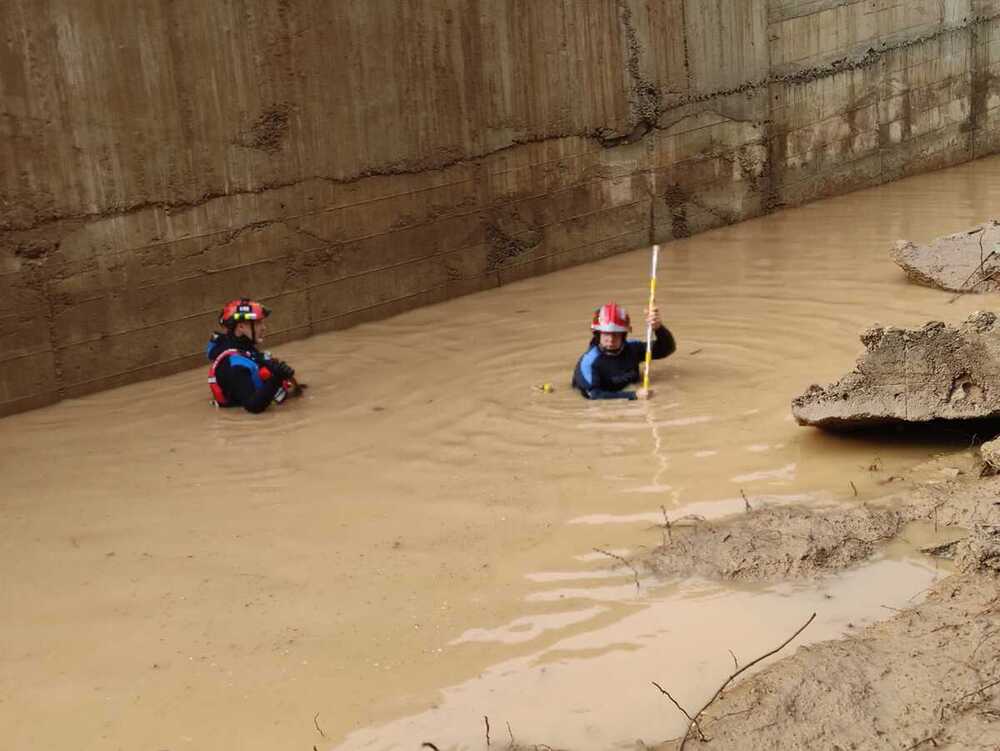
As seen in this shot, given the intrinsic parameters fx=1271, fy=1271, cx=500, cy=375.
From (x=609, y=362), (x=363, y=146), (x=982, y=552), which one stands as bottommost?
(x=982, y=552)

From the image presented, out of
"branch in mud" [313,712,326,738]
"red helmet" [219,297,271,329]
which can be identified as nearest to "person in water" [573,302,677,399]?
"red helmet" [219,297,271,329]

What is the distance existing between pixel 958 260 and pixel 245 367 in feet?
19.3

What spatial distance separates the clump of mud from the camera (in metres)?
5.69

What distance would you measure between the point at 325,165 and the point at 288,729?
21.5 ft

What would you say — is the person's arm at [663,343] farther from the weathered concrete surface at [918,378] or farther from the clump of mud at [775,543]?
the clump of mud at [775,543]

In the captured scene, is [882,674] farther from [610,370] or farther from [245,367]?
[245,367]

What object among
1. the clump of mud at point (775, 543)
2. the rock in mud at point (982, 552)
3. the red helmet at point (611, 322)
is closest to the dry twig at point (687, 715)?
the clump of mud at point (775, 543)

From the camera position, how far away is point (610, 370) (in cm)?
857

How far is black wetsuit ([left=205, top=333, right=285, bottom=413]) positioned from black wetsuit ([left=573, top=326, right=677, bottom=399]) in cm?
210

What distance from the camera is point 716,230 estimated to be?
45.5 ft

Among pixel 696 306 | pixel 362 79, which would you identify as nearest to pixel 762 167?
pixel 696 306

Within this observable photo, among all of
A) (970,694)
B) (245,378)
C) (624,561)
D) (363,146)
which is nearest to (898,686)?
(970,694)

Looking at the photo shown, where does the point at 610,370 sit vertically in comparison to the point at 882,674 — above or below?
above

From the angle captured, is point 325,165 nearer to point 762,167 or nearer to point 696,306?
point 696,306
